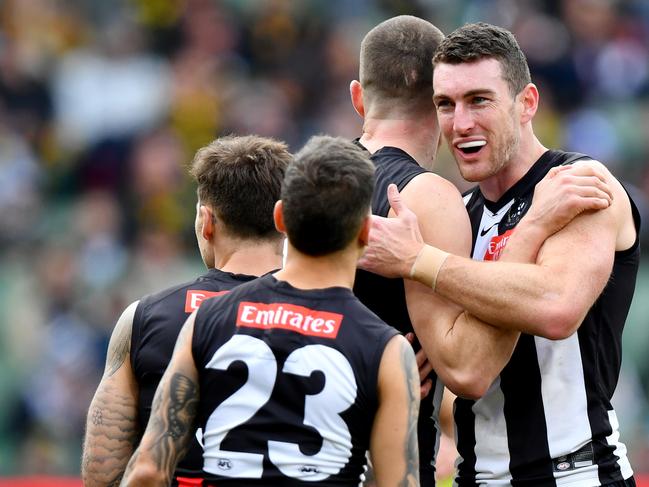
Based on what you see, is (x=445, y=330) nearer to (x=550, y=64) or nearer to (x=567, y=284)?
(x=567, y=284)

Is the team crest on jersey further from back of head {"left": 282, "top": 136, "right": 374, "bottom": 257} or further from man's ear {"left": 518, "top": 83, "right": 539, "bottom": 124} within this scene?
back of head {"left": 282, "top": 136, "right": 374, "bottom": 257}

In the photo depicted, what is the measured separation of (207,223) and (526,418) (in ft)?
4.46

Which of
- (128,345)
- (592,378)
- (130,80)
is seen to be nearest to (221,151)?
(128,345)

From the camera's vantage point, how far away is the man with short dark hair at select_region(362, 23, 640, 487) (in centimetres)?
409

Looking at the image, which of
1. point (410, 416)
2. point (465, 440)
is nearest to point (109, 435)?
point (410, 416)

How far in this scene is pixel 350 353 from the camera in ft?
10.9

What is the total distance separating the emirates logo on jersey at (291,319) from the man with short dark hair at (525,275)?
0.81 meters

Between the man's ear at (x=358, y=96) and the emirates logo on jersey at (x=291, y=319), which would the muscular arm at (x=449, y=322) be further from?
the emirates logo on jersey at (x=291, y=319)

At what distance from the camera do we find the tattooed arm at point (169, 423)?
3414 millimetres

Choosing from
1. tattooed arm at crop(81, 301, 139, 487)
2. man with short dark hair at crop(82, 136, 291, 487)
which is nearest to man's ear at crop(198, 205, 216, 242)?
man with short dark hair at crop(82, 136, 291, 487)

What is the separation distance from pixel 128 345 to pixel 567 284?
1.51 meters

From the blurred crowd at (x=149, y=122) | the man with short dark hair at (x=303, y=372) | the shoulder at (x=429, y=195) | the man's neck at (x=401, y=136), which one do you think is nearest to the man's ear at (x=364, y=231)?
the man with short dark hair at (x=303, y=372)

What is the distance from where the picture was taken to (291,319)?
3.36 meters

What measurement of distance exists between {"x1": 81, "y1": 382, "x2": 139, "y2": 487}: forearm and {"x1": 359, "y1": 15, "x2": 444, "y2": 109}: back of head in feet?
5.01
